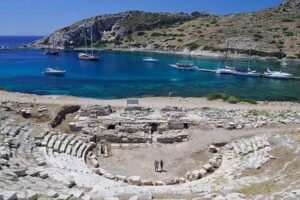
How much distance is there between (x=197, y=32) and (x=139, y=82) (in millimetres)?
74430

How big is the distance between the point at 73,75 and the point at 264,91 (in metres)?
36.3

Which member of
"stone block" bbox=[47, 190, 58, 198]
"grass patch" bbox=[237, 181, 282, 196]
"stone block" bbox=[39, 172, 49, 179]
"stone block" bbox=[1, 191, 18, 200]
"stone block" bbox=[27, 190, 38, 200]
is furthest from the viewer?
"stone block" bbox=[39, 172, 49, 179]

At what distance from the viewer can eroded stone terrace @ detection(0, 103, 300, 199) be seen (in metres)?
19.4

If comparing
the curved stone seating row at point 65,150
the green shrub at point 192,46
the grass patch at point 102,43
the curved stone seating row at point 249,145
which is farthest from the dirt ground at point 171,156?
the grass patch at point 102,43

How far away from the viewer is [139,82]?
247 ft

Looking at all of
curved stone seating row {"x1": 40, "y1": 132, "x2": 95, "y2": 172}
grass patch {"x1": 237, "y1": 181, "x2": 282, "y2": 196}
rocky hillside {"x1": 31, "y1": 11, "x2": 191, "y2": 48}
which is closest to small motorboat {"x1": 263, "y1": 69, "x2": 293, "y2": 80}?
curved stone seating row {"x1": 40, "y1": 132, "x2": 95, "y2": 172}

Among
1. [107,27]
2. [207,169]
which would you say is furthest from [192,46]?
[207,169]

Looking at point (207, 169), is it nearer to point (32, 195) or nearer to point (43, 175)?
point (43, 175)

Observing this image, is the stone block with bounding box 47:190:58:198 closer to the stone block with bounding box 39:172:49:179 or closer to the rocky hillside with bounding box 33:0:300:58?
the stone block with bounding box 39:172:49:179

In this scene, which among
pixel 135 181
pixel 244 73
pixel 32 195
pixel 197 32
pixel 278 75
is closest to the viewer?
pixel 32 195

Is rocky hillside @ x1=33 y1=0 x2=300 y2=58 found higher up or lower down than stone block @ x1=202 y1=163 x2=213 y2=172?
higher up

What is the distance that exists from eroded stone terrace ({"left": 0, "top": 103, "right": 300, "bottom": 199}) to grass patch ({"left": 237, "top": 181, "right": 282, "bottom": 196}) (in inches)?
3.3

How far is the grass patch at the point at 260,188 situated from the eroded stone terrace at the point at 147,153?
8 cm

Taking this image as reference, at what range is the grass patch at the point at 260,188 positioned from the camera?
60.8 ft
